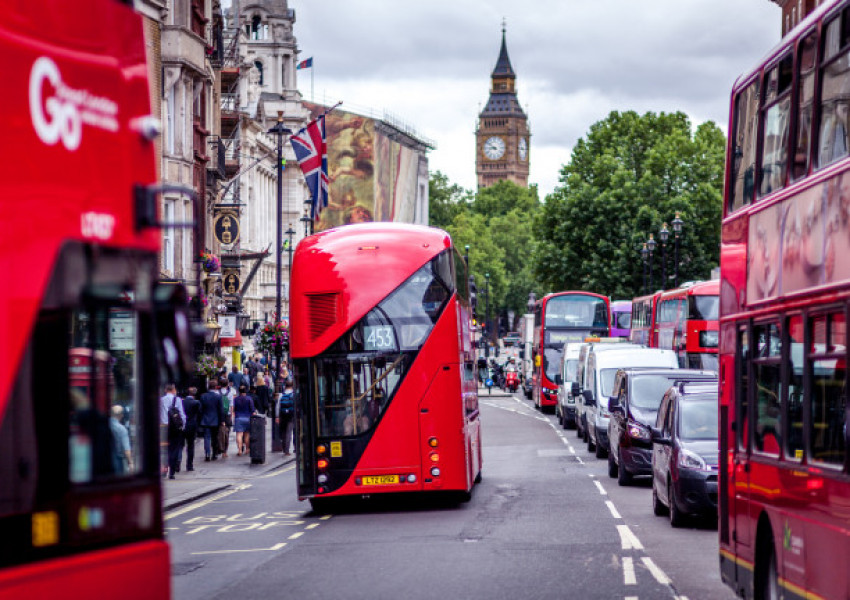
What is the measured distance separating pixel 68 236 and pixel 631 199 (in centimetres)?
7988

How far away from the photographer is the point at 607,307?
199ft

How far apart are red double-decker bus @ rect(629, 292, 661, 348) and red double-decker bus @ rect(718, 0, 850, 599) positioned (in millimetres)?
42171

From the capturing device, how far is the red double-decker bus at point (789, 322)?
9.00m

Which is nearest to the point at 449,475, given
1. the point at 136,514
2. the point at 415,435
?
the point at 415,435

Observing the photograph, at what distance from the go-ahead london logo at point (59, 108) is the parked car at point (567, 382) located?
40.7 m

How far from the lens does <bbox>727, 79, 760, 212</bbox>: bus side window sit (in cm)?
1198

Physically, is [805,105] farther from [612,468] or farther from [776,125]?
[612,468]

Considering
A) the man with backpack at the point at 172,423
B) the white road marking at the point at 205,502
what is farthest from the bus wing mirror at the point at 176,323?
the man with backpack at the point at 172,423

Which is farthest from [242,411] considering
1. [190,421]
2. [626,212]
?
[626,212]

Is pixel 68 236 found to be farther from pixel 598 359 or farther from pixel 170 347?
pixel 598 359

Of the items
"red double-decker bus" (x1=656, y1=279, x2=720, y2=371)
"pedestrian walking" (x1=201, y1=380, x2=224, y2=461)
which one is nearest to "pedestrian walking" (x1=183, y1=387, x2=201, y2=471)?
"pedestrian walking" (x1=201, y1=380, x2=224, y2=461)

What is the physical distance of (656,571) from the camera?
593 inches

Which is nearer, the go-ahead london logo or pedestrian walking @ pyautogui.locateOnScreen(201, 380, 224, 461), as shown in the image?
the go-ahead london logo

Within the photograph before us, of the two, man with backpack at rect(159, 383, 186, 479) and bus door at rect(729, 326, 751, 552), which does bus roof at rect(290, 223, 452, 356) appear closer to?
man with backpack at rect(159, 383, 186, 479)
